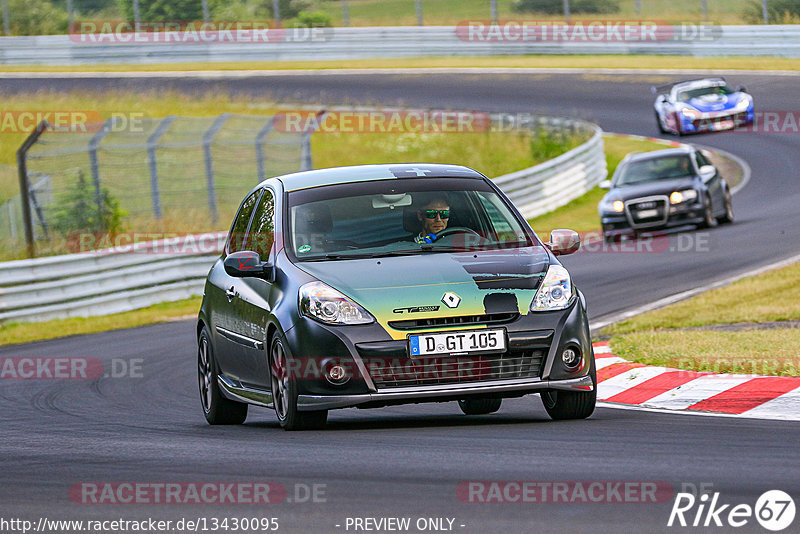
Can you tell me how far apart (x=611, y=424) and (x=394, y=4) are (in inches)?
1664

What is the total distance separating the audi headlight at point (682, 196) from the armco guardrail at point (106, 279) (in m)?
7.31

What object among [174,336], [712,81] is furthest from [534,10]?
[174,336]

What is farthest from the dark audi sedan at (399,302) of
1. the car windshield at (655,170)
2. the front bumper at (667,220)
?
the car windshield at (655,170)

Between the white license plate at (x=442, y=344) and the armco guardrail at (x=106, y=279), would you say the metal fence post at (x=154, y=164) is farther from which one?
the white license plate at (x=442, y=344)

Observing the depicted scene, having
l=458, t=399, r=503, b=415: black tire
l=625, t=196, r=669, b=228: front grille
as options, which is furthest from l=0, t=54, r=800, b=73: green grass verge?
l=458, t=399, r=503, b=415: black tire

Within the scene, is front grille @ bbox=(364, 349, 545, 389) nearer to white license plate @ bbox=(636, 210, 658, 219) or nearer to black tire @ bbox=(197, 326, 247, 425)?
black tire @ bbox=(197, 326, 247, 425)

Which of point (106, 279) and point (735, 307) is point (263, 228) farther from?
point (106, 279)

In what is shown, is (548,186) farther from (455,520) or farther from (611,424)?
(455,520)

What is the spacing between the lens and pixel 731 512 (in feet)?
17.3

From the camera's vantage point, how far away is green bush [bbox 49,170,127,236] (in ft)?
71.0

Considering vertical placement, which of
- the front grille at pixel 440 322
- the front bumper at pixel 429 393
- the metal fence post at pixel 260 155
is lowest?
the metal fence post at pixel 260 155

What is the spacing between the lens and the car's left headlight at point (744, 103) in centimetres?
3269

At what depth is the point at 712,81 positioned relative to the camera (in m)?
32.6

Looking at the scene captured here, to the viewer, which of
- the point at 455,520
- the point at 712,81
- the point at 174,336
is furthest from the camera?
the point at 712,81
